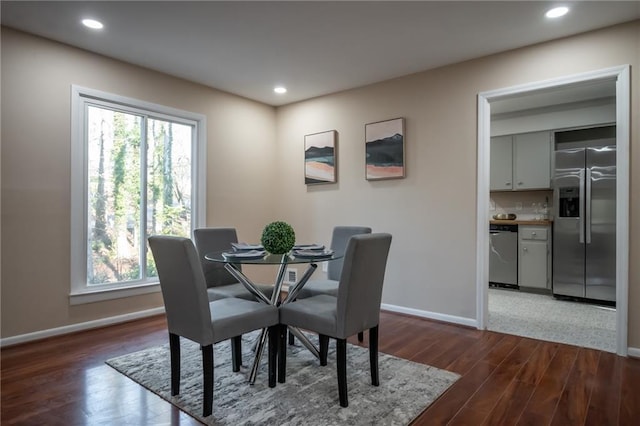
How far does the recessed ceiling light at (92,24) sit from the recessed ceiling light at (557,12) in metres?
3.40

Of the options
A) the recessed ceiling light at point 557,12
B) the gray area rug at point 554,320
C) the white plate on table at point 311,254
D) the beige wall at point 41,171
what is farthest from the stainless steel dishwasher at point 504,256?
the beige wall at point 41,171

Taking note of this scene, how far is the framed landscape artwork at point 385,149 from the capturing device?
4.03 m

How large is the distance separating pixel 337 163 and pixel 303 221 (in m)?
0.93

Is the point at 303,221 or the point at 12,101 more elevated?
the point at 12,101

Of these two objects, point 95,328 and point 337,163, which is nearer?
point 95,328

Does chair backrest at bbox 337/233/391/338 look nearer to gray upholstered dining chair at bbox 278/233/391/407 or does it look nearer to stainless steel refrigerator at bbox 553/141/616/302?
gray upholstered dining chair at bbox 278/233/391/407

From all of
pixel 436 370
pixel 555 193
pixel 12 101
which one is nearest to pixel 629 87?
pixel 555 193

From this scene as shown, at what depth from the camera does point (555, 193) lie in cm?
485

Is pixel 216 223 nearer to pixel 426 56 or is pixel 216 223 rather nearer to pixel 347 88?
pixel 347 88

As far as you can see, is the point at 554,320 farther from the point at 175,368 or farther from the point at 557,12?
the point at 175,368

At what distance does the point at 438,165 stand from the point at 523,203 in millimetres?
2672

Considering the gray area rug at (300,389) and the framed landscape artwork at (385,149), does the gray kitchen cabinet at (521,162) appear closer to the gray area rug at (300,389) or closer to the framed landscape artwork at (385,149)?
the framed landscape artwork at (385,149)

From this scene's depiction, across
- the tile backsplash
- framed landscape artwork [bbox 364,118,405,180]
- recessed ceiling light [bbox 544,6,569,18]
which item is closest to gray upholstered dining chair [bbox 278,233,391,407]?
framed landscape artwork [bbox 364,118,405,180]

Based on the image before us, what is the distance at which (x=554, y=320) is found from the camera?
150 inches
